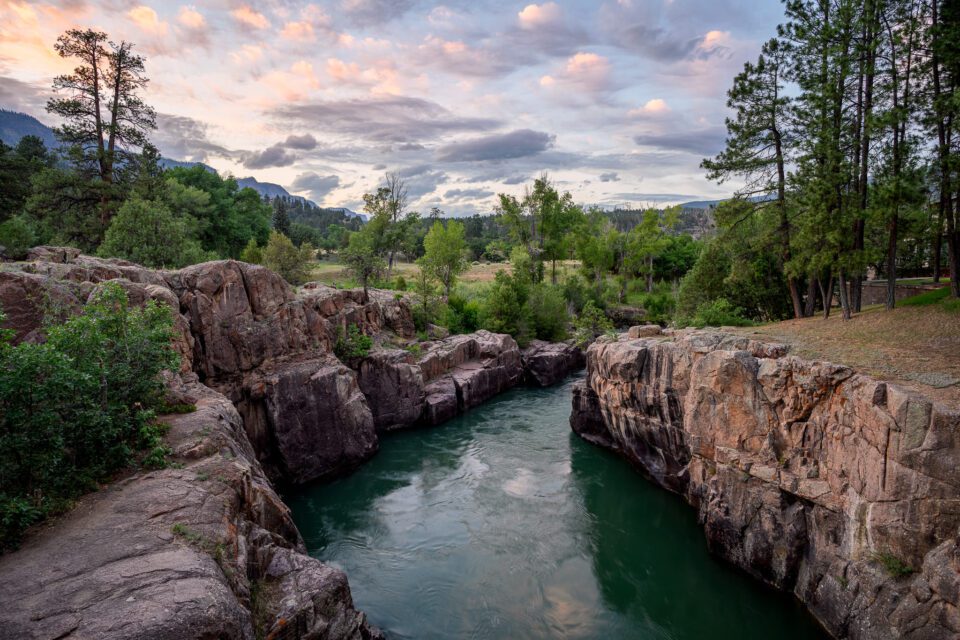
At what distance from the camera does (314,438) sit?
2094cm

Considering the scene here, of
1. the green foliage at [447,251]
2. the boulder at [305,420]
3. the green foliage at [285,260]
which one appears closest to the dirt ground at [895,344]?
the boulder at [305,420]

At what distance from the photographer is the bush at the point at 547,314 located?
139ft

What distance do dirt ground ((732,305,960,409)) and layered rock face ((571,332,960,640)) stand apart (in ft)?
3.44

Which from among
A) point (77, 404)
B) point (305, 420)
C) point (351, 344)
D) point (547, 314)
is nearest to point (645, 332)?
point (351, 344)

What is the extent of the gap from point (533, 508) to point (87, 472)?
13991 mm

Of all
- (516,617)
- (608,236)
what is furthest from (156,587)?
(608,236)

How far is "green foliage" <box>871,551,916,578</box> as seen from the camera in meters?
9.87

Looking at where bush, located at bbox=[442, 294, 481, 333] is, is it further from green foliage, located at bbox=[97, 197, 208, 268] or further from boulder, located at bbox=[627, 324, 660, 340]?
green foliage, located at bbox=[97, 197, 208, 268]

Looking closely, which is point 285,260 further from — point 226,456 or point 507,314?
point 226,456

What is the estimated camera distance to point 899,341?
15031 mm

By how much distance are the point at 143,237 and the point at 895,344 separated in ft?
105

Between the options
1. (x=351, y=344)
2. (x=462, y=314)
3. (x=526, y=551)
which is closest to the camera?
(x=526, y=551)

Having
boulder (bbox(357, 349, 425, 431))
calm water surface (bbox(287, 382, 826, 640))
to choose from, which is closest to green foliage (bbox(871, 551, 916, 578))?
calm water surface (bbox(287, 382, 826, 640))

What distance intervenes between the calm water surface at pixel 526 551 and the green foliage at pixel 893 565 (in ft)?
9.82
